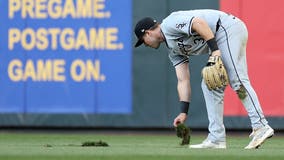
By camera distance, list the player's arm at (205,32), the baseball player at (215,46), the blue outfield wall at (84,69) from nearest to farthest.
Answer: the player's arm at (205,32) < the baseball player at (215,46) < the blue outfield wall at (84,69)

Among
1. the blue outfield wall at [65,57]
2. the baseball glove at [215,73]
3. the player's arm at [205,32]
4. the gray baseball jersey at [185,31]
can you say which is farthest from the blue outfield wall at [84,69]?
the player's arm at [205,32]

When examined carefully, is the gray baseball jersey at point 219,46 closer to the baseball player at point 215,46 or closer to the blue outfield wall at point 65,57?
the baseball player at point 215,46

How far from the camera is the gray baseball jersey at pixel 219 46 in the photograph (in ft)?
26.0

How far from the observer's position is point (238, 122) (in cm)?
1354

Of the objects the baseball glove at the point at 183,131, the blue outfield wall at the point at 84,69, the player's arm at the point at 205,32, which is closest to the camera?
the player's arm at the point at 205,32

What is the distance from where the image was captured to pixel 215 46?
7.71 metres

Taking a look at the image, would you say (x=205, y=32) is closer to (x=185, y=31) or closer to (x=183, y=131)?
(x=185, y=31)

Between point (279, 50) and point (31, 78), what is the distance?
13.2 ft

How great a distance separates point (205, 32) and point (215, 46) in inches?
6.1

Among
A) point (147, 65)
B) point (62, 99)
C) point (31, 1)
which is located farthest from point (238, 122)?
point (31, 1)

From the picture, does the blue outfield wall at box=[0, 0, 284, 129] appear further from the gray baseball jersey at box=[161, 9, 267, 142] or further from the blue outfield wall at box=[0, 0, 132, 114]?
the gray baseball jersey at box=[161, 9, 267, 142]

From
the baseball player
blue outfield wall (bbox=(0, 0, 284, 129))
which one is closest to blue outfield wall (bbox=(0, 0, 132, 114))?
blue outfield wall (bbox=(0, 0, 284, 129))

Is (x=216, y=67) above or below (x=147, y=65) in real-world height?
above

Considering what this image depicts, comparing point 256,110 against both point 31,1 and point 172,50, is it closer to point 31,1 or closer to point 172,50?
point 172,50
